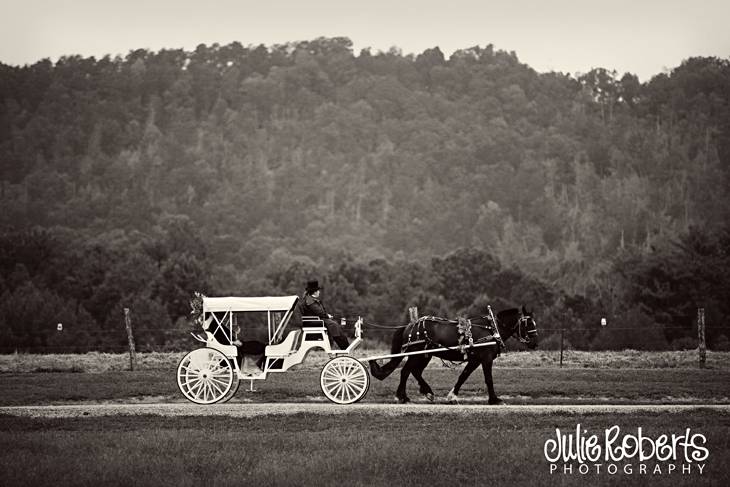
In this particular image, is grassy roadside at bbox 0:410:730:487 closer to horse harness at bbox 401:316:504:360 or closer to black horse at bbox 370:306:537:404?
black horse at bbox 370:306:537:404

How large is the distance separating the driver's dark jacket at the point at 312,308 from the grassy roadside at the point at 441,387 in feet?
7.56

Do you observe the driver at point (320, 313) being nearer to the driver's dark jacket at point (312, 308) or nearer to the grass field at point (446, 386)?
the driver's dark jacket at point (312, 308)

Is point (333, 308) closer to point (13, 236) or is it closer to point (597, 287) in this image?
point (597, 287)

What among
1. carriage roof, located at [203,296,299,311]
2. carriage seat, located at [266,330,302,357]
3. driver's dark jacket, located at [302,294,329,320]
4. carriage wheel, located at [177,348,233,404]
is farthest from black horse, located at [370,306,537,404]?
carriage wheel, located at [177,348,233,404]

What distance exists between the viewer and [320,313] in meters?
21.2

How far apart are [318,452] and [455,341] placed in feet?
22.1

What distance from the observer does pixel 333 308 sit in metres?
78.8

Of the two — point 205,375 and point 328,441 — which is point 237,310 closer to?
point 205,375

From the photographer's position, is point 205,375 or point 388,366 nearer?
point 205,375

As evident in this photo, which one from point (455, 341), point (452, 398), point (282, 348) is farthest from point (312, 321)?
Answer: point (452, 398)

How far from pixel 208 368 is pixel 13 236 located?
3202 inches

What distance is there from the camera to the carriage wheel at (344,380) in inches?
826

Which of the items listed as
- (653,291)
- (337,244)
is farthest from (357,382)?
(337,244)

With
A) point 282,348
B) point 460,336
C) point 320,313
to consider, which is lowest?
point 282,348
